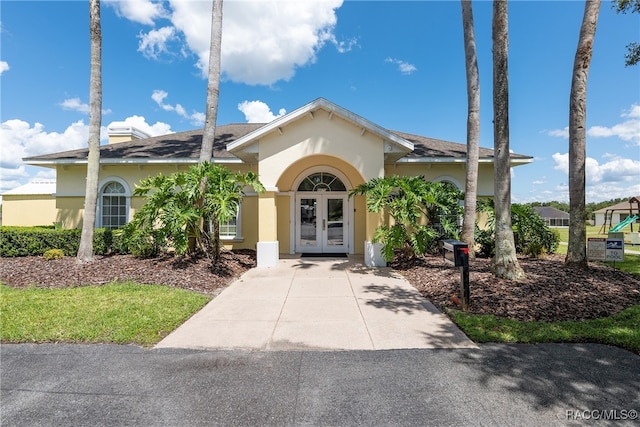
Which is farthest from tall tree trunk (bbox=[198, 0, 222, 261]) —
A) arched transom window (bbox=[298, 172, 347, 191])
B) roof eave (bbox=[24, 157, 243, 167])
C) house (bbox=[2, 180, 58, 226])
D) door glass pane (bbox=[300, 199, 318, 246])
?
house (bbox=[2, 180, 58, 226])

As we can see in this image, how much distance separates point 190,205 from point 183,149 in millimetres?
5568

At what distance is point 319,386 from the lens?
3430 millimetres

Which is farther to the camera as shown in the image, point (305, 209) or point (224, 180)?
point (305, 209)

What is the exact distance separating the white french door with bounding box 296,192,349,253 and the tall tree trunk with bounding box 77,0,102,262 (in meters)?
A: 6.91

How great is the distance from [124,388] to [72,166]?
1322 cm

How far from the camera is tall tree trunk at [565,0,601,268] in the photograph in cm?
803

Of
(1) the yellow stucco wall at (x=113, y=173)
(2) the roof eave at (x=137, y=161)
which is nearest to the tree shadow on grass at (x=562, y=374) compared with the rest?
(2) the roof eave at (x=137, y=161)

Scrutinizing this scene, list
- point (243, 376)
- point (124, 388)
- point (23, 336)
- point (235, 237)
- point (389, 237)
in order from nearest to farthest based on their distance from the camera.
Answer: point (124, 388) < point (243, 376) < point (23, 336) < point (389, 237) < point (235, 237)

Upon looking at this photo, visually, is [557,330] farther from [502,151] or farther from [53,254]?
[53,254]

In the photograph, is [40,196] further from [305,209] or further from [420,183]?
[420,183]

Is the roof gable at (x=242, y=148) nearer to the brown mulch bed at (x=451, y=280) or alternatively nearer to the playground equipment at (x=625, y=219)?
the brown mulch bed at (x=451, y=280)

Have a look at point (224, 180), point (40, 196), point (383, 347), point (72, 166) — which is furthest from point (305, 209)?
point (40, 196)

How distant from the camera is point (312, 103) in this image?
9930mm

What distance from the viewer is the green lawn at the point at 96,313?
15.5ft
